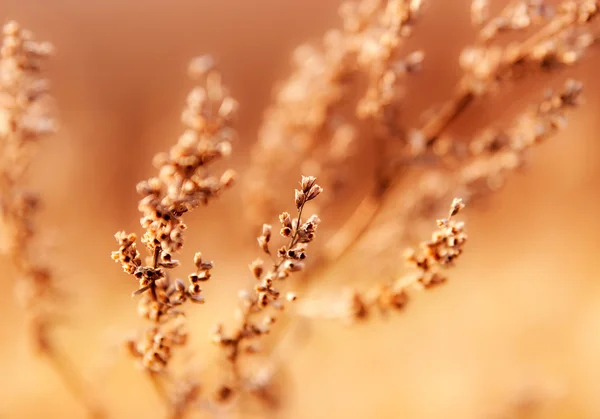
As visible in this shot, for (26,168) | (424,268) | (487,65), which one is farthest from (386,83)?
(26,168)

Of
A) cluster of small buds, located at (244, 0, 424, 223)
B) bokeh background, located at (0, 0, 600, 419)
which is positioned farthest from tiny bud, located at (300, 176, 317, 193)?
bokeh background, located at (0, 0, 600, 419)

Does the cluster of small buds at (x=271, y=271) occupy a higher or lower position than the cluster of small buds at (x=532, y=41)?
lower

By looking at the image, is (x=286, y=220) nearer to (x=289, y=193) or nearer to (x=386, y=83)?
(x=386, y=83)

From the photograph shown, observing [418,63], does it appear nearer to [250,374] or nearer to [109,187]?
[250,374]

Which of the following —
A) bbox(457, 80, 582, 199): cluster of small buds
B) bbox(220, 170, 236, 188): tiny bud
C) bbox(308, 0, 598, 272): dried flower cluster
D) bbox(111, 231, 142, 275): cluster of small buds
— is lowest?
bbox(111, 231, 142, 275): cluster of small buds

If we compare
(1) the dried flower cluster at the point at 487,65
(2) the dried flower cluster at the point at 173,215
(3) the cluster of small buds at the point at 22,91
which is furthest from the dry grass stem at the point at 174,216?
(1) the dried flower cluster at the point at 487,65

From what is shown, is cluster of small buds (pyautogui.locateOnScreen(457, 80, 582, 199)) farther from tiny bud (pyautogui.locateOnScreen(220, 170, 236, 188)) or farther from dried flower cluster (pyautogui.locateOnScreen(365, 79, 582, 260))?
tiny bud (pyautogui.locateOnScreen(220, 170, 236, 188))

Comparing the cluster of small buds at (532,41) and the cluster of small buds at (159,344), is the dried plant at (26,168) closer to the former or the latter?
the cluster of small buds at (159,344)
